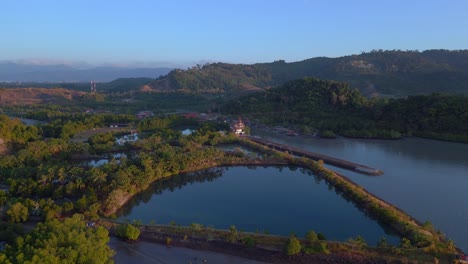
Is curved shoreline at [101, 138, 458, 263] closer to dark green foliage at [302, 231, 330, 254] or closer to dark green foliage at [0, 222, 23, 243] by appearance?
dark green foliage at [302, 231, 330, 254]

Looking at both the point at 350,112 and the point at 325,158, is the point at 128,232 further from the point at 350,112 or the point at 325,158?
the point at 350,112

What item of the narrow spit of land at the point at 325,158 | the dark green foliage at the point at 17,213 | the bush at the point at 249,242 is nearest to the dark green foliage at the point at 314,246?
the bush at the point at 249,242

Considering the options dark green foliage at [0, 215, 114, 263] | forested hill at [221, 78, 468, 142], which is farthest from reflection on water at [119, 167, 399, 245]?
forested hill at [221, 78, 468, 142]

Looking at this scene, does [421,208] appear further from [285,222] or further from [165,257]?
[165,257]

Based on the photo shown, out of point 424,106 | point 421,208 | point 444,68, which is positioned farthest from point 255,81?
point 421,208

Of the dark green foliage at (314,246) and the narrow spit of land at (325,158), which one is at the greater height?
the narrow spit of land at (325,158)

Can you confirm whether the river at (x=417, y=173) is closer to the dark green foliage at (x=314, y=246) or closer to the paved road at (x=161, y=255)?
the dark green foliage at (x=314, y=246)
